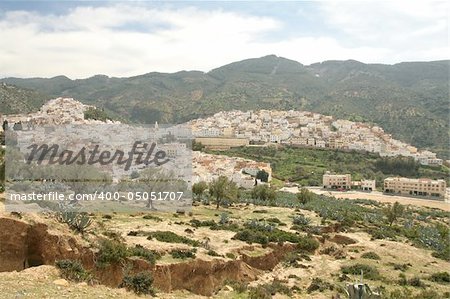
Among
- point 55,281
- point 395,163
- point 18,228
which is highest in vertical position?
point 18,228

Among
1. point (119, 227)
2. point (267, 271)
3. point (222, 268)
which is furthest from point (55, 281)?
point (267, 271)

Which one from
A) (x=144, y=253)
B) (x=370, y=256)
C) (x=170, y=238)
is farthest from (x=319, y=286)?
(x=370, y=256)

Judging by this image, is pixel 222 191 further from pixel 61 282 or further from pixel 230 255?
pixel 61 282

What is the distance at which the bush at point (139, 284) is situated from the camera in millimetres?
12148

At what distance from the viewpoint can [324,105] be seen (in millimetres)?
188500

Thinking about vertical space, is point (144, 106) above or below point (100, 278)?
above

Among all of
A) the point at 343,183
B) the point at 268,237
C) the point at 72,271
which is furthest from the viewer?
the point at 343,183

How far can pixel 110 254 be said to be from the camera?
14.3 m

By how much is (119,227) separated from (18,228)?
28.8ft

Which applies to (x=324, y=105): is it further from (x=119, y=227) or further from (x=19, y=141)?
(x=119, y=227)

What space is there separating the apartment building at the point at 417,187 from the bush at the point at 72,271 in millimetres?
74416

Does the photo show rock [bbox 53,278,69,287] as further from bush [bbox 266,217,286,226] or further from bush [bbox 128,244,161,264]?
bush [bbox 266,217,286,226]

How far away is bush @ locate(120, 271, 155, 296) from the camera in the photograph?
12.1 metres

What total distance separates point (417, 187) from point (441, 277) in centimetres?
6070
